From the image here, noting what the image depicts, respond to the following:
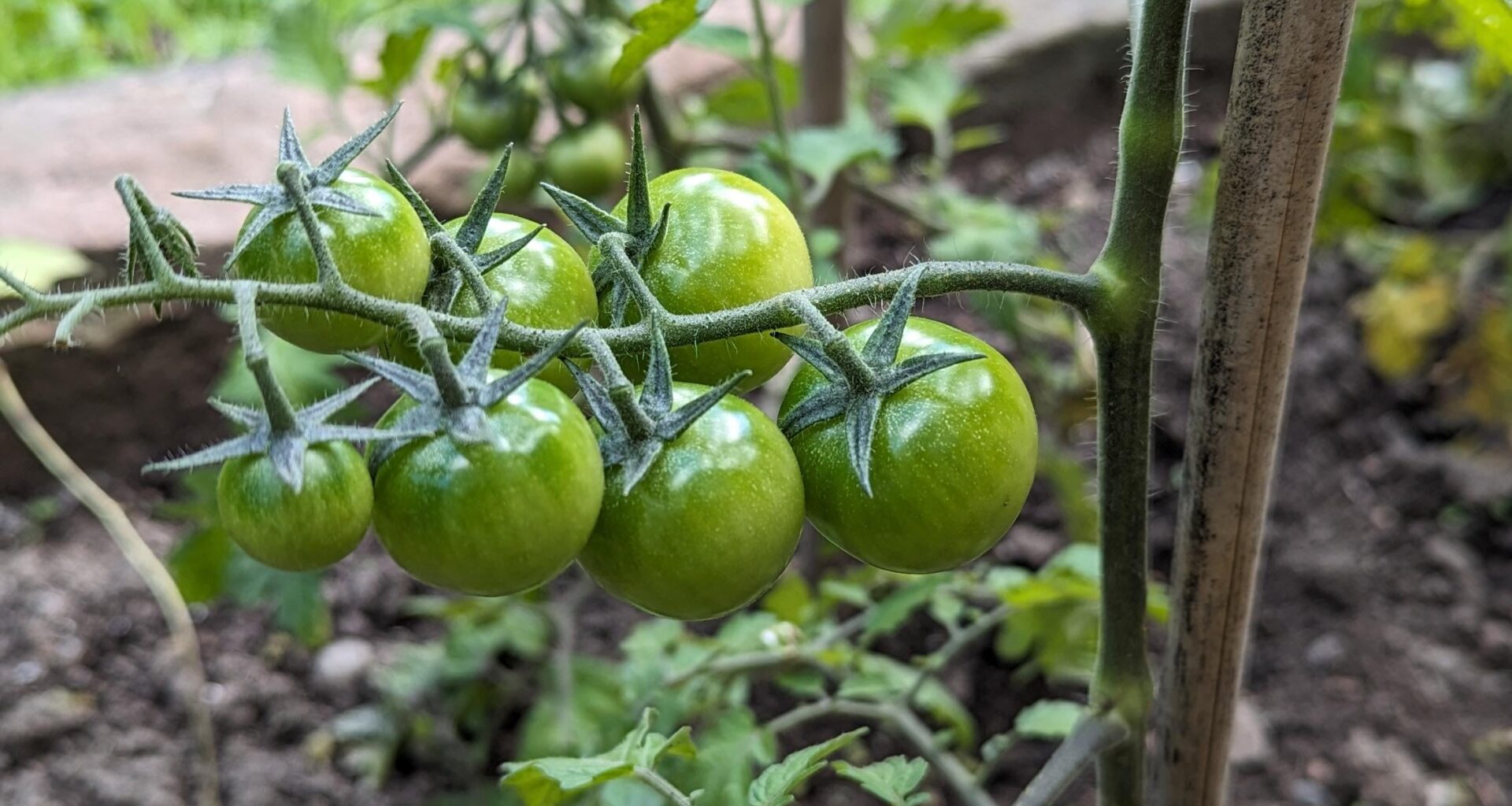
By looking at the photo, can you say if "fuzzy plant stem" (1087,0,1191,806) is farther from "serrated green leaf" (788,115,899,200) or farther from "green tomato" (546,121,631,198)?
"green tomato" (546,121,631,198)

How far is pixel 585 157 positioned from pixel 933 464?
106 centimetres

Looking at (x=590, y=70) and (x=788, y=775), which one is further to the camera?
(x=590, y=70)

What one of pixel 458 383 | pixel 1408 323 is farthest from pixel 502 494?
pixel 1408 323

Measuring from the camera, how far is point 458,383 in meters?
0.56

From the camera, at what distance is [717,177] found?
0.73 m

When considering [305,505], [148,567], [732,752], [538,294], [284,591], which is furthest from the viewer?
[148,567]

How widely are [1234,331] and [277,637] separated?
1.72 m

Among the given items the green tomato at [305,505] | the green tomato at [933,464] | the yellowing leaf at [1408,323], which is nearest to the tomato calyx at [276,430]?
the green tomato at [305,505]

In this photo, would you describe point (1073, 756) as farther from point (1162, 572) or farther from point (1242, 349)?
point (1162, 572)

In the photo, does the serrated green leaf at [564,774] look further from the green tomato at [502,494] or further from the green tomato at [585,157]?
the green tomato at [585,157]

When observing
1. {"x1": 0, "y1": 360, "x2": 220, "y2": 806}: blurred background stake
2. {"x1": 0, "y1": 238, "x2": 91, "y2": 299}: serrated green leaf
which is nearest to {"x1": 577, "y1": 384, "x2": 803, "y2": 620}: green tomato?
{"x1": 0, "y1": 360, "x2": 220, "y2": 806}: blurred background stake

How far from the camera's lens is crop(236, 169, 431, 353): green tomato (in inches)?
23.6

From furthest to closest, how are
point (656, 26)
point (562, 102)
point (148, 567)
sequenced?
1. point (148, 567)
2. point (562, 102)
3. point (656, 26)

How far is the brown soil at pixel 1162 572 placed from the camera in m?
1.62
